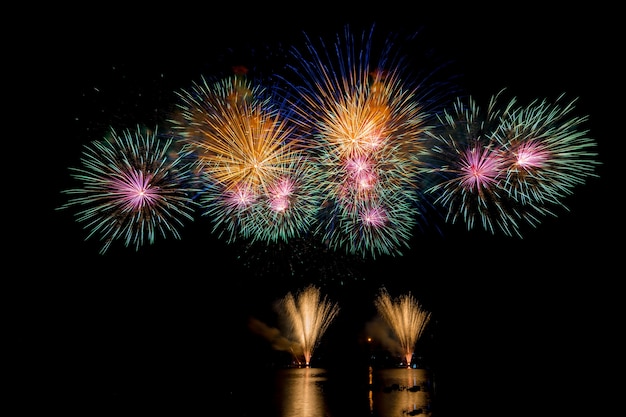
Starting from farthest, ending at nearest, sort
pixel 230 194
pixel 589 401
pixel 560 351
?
pixel 560 351 < pixel 589 401 < pixel 230 194

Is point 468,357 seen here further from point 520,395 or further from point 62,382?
point 62,382

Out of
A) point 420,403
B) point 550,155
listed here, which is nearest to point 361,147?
point 550,155

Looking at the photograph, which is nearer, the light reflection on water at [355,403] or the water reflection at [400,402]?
the water reflection at [400,402]

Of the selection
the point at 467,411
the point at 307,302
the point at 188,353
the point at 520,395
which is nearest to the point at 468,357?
the point at 307,302

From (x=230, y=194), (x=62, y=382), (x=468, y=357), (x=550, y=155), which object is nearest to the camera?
(x=550, y=155)

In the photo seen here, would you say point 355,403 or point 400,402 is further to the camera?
point 355,403

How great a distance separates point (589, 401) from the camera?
43.6 feet

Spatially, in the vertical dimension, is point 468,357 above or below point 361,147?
below

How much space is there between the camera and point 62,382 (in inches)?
680

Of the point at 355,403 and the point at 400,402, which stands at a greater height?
the point at 400,402

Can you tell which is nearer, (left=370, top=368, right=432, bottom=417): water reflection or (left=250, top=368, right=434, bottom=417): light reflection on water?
(left=370, top=368, right=432, bottom=417): water reflection

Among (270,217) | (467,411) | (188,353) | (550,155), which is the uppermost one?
(550,155)

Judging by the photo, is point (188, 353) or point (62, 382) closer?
point (62, 382)

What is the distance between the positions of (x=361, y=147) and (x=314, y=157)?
107 cm
